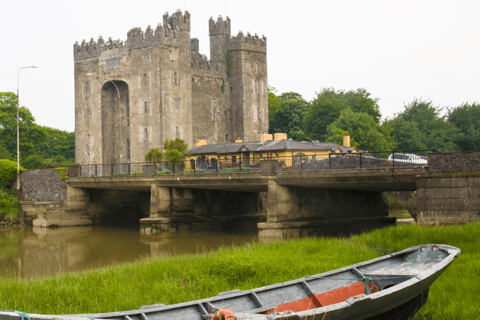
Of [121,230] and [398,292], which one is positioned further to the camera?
[121,230]

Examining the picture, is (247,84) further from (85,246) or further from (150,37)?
(85,246)

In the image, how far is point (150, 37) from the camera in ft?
217

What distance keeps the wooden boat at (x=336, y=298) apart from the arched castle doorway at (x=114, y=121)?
6319 cm

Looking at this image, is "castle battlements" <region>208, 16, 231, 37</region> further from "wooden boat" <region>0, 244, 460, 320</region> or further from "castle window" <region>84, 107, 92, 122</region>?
"wooden boat" <region>0, 244, 460, 320</region>

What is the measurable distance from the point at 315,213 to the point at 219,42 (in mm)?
47097

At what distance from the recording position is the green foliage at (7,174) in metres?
48.8

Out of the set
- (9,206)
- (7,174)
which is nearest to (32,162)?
(7,174)

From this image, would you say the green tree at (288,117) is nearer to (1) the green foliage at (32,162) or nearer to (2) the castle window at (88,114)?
(2) the castle window at (88,114)

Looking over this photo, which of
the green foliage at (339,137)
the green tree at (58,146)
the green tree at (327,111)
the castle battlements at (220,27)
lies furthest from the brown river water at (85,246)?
the green tree at (58,146)

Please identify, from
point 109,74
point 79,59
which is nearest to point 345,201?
point 109,74

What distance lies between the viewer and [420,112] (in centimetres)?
8719

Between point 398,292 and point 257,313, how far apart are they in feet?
7.66

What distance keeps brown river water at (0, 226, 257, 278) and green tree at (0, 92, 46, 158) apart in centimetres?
3260

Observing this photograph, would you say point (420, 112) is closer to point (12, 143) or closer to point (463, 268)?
point (12, 143)
